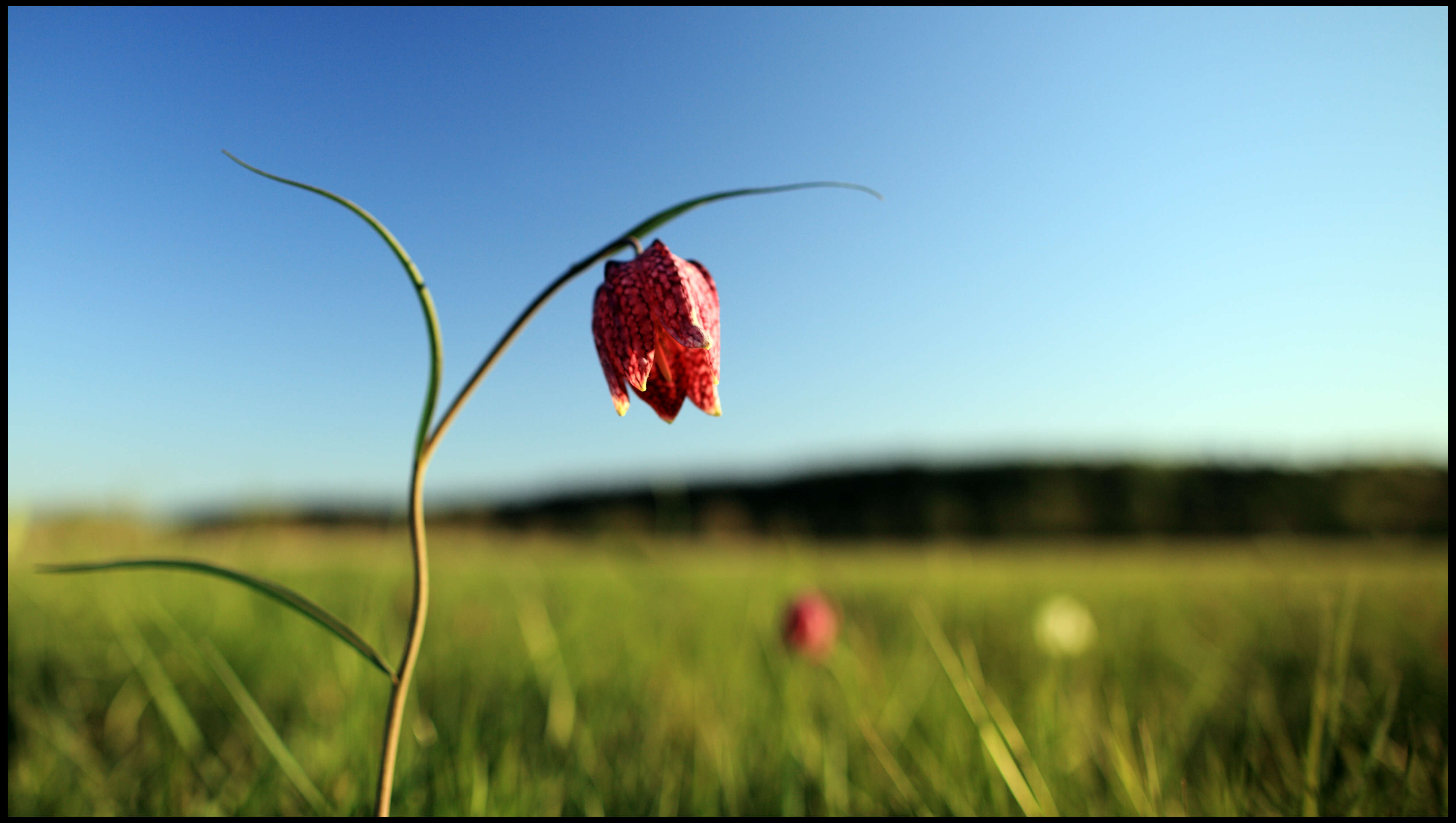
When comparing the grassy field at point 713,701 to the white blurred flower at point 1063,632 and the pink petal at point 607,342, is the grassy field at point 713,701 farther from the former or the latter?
the pink petal at point 607,342

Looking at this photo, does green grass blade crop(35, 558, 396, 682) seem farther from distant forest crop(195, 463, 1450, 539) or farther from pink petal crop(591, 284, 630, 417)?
distant forest crop(195, 463, 1450, 539)

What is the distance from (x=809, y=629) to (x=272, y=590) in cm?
125

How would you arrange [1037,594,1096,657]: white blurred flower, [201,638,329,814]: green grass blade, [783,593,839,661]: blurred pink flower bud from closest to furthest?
[201,638,329,814]: green grass blade → [783,593,839,661]: blurred pink flower bud → [1037,594,1096,657]: white blurred flower

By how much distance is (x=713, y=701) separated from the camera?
5.77 feet

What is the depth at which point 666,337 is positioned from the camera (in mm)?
786

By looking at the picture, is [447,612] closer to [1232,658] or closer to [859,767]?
[859,767]

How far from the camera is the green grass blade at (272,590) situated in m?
0.67

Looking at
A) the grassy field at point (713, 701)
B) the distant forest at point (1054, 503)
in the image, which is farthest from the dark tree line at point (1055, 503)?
the grassy field at point (713, 701)

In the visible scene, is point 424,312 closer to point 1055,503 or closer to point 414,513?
point 414,513

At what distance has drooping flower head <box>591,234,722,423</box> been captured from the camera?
0.73m

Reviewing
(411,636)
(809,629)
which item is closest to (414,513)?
(411,636)

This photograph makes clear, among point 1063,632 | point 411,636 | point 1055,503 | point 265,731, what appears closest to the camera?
point 411,636

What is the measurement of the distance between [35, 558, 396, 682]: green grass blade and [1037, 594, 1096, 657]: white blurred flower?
219 centimetres

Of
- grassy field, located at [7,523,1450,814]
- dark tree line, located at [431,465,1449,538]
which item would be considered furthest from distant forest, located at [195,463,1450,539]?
grassy field, located at [7,523,1450,814]
